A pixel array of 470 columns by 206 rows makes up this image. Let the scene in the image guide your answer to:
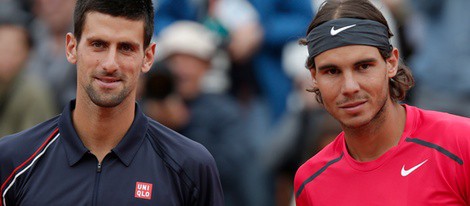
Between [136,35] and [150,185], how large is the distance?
2.75ft

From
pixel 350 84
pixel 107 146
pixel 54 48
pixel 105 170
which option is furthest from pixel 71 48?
pixel 54 48

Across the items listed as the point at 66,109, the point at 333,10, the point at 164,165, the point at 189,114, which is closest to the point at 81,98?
the point at 66,109

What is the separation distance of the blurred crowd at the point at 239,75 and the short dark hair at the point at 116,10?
294 centimetres

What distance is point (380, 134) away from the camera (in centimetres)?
643

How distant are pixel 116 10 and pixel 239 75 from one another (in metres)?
4.95

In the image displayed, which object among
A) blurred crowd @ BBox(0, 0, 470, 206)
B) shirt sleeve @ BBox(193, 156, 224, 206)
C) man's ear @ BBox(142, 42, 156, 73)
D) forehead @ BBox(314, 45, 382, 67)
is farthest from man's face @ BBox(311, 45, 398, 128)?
blurred crowd @ BBox(0, 0, 470, 206)

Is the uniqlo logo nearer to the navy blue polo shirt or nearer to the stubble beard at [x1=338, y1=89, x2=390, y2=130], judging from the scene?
the navy blue polo shirt

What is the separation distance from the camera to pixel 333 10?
21.7 ft

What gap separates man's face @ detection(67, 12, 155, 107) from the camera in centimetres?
616

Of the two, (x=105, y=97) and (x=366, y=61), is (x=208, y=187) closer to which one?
(x=105, y=97)

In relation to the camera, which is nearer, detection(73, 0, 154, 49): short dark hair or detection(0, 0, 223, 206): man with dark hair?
detection(0, 0, 223, 206): man with dark hair

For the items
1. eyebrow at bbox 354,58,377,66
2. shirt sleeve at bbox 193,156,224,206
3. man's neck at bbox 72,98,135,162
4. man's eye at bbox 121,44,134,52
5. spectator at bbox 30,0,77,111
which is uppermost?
eyebrow at bbox 354,58,377,66

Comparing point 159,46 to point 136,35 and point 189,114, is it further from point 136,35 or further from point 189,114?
point 136,35

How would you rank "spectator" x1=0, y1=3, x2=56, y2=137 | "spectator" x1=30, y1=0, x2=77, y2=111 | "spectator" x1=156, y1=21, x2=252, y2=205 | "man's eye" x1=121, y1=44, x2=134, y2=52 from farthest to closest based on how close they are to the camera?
"spectator" x1=30, y1=0, x2=77, y2=111 < "spectator" x1=156, y1=21, x2=252, y2=205 < "spectator" x1=0, y1=3, x2=56, y2=137 < "man's eye" x1=121, y1=44, x2=134, y2=52
